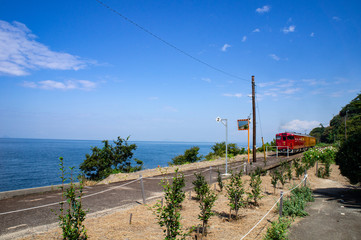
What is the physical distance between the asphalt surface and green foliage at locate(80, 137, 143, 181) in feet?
65.8

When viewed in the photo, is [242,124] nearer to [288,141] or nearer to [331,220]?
[331,220]

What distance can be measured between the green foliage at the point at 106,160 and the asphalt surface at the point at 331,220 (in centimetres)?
2007

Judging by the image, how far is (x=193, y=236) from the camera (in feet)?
16.8

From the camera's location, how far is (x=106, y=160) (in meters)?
26.4

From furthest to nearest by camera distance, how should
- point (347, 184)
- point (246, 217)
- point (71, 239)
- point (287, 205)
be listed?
point (347, 184) → point (287, 205) → point (246, 217) → point (71, 239)

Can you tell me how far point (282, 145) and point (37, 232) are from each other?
104ft

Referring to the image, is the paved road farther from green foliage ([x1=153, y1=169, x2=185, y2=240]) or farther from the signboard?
the signboard

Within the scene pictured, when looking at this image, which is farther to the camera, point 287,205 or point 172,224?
point 287,205

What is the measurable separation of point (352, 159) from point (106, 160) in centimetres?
2479

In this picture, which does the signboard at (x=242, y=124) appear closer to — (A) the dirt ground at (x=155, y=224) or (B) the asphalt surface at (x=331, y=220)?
(B) the asphalt surface at (x=331, y=220)

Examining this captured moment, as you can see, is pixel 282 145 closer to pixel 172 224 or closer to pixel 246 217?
pixel 246 217

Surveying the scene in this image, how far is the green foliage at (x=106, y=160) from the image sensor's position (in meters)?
25.1

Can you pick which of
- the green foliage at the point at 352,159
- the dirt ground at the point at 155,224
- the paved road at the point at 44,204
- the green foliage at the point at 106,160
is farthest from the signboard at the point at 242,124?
the green foliage at the point at 106,160

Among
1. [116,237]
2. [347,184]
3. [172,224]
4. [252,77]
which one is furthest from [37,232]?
[252,77]
